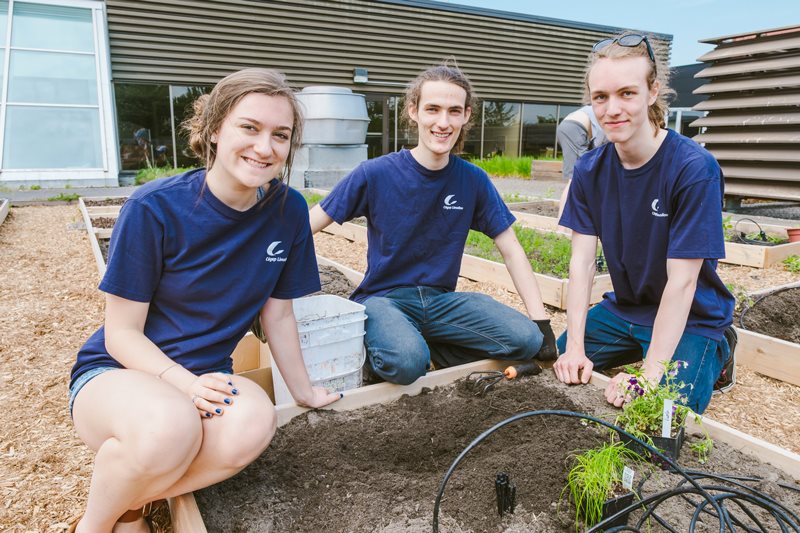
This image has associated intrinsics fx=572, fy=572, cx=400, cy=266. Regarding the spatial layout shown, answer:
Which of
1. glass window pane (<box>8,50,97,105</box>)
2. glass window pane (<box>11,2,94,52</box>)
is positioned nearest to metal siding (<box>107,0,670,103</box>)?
glass window pane (<box>11,2,94,52</box>)

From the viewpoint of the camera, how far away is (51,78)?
10602 mm

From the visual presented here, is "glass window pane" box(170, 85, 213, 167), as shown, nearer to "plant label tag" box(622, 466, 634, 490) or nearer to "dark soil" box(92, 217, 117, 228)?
"dark soil" box(92, 217, 117, 228)

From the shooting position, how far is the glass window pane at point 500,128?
16312 millimetres

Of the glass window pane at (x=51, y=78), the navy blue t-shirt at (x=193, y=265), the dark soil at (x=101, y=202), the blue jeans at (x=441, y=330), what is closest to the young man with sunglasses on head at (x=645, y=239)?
the blue jeans at (x=441, y=330)

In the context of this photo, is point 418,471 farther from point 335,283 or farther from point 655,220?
point 335,283

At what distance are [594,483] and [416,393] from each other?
100 cm

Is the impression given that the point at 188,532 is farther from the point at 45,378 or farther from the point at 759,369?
the point at 759,369

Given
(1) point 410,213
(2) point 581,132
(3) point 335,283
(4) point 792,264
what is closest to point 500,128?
(2) point 581,132

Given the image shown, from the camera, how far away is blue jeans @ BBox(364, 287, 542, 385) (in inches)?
96.7

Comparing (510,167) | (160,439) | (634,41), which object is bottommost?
(160,439)

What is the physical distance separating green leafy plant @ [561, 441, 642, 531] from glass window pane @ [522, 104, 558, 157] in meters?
16.1

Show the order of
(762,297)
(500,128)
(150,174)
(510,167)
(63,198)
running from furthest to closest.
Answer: (500,128)
(510,167)
(150,174)
(63,198)
(762,297)

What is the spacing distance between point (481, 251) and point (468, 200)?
227 cm

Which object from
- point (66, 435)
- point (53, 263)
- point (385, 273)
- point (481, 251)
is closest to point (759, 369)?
point (385, 273)
